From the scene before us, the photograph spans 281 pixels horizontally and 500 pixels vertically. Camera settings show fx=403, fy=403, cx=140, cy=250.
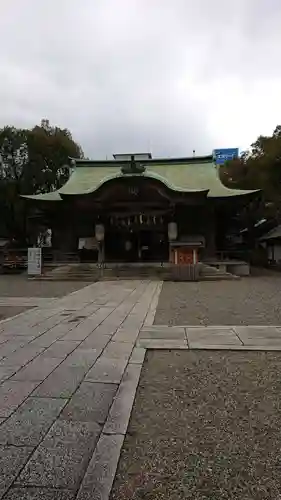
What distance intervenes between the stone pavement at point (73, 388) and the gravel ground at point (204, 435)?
17 centimetres

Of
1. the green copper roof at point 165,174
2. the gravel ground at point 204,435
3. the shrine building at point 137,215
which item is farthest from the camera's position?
the green copper roof at point 165,174

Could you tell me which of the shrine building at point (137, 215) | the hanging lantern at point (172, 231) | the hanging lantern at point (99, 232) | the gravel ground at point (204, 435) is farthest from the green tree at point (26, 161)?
the gravel ground at point (204, 435)

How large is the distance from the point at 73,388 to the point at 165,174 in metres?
26.2

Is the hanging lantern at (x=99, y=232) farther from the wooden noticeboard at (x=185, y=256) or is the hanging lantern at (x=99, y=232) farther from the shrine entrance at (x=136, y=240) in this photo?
the wooden noticeboard at (x=185, y=256)

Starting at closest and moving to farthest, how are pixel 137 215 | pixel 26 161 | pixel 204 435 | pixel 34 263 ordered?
pixel 204 435, pixel 34 263, pixel 137 215, pixel 26 161

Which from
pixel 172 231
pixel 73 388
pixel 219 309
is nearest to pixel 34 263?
pixel 172 231

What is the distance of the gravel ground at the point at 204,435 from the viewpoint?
231 cm

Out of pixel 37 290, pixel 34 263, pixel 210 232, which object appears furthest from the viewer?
pixel 210 232

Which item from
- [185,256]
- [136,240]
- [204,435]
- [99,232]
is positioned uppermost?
[99,232]

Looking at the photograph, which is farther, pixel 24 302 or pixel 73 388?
pixel 24 302

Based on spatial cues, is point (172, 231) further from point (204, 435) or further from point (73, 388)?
point (204, 435)

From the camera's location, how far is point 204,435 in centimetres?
294

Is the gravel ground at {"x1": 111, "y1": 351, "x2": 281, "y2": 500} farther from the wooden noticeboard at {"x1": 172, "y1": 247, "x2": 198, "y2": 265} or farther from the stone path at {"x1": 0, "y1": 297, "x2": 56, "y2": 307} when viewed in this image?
the wooden noticeboard at {"x1": 172, "y1": 247, "x2": 198, "y2": 265}

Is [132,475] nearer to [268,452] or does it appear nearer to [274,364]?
[268,452]
